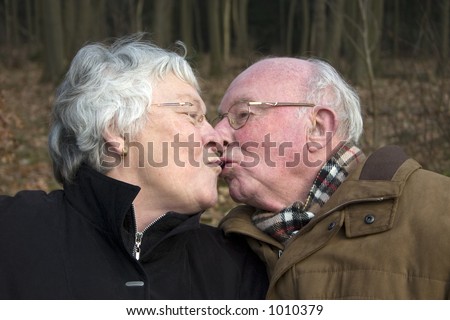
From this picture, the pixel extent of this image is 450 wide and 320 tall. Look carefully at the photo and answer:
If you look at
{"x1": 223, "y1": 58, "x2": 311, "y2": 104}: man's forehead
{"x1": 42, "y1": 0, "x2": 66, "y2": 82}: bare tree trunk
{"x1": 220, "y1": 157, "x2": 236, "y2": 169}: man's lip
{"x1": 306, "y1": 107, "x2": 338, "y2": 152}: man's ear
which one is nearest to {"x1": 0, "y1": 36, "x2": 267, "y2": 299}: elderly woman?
{"x1": 220, "y1": 157, "x2": 236, "y2": 169}: man's lip

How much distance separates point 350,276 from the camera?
3186mm

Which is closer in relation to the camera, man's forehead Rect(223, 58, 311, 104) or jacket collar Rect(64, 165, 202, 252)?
jacket collar Rect(64, 165, 202, 252)

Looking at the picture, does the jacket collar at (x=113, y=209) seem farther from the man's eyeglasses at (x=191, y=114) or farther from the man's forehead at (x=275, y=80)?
the man's forehead at (x=275, y=80)

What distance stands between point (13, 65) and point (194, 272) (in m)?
22.6

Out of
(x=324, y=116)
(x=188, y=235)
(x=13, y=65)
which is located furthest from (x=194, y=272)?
(x=13, y=65)

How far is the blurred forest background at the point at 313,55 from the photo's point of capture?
29.9ft

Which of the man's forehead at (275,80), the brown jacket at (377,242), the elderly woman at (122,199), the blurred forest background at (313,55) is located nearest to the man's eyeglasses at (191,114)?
the elderly woman at (122,199)

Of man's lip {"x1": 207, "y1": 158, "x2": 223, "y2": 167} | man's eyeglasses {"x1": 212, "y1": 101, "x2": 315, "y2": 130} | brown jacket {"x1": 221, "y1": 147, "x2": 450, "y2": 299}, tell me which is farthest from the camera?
man's eyeglasses {"x1": 212, "y1": 101, "x2": 315, "y2": 130}

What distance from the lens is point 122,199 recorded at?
329 centimetres

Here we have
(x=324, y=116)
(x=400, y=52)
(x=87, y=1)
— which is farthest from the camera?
(x=87, y=1)

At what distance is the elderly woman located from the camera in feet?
10.8

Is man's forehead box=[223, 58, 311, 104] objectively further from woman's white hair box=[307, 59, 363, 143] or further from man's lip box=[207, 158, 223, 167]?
man's lip box=[207, 158, 223, 167]

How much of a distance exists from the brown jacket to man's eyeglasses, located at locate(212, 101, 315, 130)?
474 millimetres
